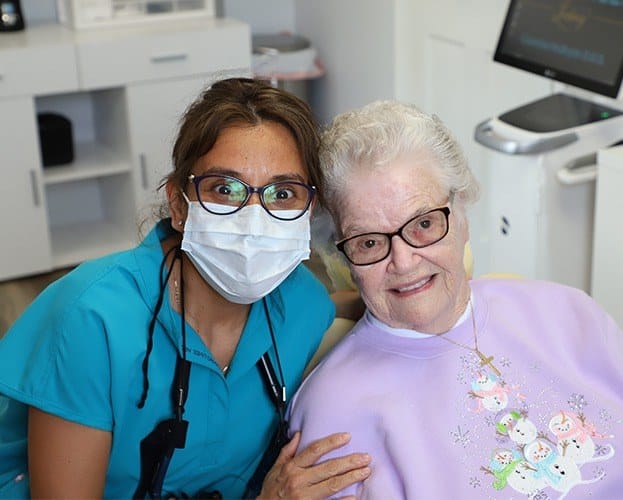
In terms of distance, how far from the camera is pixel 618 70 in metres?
2.60

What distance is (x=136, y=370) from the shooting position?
1617mm

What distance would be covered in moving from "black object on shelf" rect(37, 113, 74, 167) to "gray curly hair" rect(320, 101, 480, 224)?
8.19ft

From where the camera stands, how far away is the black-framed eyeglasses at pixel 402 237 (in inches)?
66.4

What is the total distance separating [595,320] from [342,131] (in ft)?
1.89

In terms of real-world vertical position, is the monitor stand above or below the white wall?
above

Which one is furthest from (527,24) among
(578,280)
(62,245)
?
(62,245)

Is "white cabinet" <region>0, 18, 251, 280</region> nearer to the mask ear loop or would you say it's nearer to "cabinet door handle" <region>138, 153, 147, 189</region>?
"cabinet door handle" <region>138, 153, 147, 189</region>

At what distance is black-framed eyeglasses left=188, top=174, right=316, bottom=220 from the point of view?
5.19 feet

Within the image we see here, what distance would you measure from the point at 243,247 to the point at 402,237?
264 millimetres

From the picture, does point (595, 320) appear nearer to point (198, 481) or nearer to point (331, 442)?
point (331, 442)

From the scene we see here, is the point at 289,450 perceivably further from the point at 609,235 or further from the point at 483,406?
the point at 609,235

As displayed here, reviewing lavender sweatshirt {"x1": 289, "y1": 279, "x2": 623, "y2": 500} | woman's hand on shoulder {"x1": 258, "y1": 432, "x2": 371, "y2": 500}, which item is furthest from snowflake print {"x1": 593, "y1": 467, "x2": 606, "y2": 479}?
woman's hand on shoulder {"x1": 258, "y1": 432, "x2": 371, "y2": 500}

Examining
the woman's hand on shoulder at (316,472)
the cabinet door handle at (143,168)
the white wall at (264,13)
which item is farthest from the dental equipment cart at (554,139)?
the white wall at (264,13)

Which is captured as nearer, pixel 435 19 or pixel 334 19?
pixel 435 19
